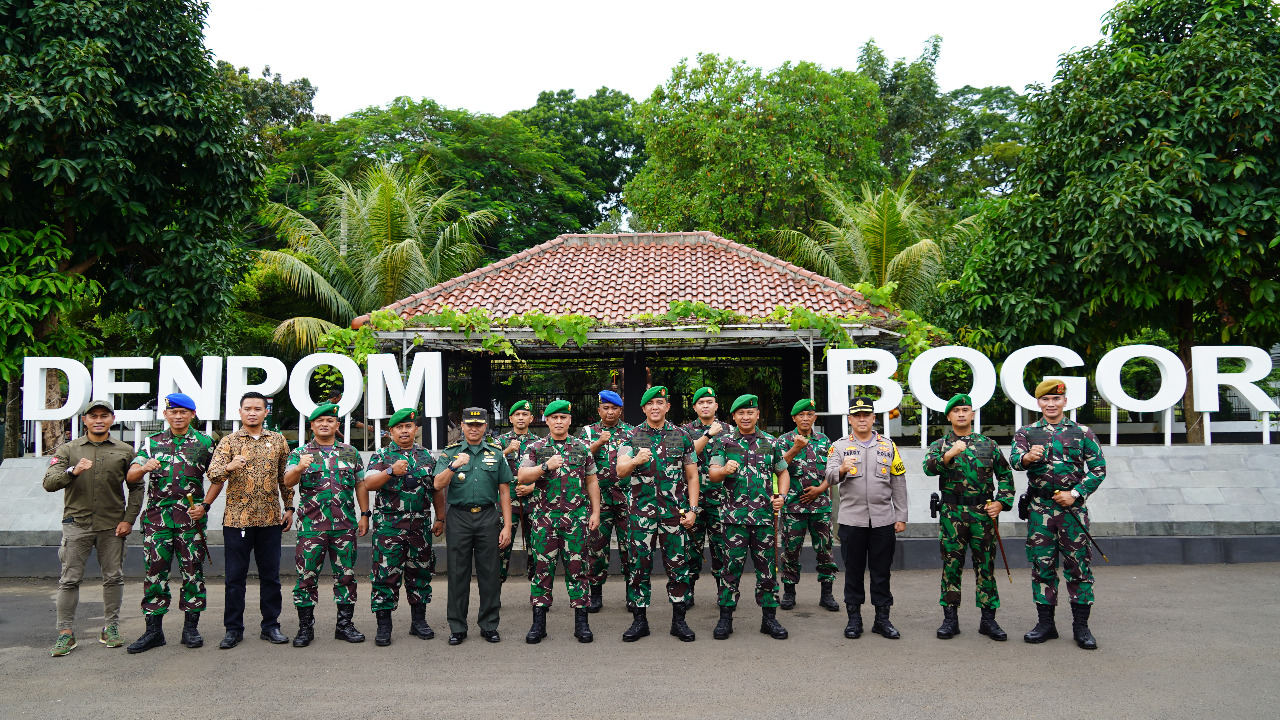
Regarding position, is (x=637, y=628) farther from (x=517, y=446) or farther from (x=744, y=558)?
(x=517, y=446)

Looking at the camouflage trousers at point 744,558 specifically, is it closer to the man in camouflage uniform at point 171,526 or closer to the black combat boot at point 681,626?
the black combat boot at point 681,626

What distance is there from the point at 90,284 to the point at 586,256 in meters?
7.29

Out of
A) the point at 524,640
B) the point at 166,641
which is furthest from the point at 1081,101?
the point at 166,641

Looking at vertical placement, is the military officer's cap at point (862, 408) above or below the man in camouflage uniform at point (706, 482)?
above

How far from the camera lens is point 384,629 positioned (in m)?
5.81

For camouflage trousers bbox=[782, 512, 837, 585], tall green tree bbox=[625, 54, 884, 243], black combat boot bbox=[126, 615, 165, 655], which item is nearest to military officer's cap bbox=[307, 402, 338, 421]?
black combat boot bbox=[126, 615, 165, 655]

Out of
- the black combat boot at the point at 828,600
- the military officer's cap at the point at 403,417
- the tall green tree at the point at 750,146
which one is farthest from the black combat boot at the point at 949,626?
the tall green tree at the point at 750,146

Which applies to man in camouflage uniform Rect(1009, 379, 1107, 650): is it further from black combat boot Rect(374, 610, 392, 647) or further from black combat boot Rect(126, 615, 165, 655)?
black combat boot Rect(126, 615, 165, 655)

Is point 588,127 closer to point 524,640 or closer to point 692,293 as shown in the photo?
point 692,293

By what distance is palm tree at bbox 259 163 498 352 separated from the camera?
16.2 metres

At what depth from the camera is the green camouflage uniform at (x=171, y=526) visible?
5719mm

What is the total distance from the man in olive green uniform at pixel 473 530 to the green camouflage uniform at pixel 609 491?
0.69 metres

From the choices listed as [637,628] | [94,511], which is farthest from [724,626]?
[94,511]

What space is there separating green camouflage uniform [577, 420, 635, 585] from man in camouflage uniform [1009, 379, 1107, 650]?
2768mm
